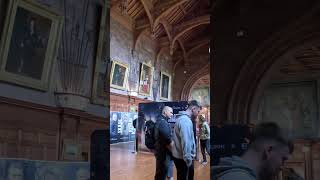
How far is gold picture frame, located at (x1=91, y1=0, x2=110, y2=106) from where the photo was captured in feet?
7.92

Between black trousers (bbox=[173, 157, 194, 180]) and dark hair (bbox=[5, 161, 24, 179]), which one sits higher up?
dark hair (bbox=[5, 161, 24, 179])

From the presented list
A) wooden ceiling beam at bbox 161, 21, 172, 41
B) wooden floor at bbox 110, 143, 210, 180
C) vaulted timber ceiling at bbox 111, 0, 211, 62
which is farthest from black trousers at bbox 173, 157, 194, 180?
wooden ceiling beam at bbox 161, 21, 172, 41

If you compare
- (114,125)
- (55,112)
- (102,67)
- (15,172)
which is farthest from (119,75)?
(15,172)

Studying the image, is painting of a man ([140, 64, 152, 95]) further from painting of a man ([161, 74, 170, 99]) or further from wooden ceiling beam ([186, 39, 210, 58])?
wooden ceiling beam ([186, 39, 210, 58])

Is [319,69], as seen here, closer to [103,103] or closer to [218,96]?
[218,96]

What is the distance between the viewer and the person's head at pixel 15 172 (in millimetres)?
1831

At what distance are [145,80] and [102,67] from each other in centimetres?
1114

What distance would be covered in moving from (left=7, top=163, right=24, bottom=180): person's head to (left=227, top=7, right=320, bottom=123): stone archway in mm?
2224

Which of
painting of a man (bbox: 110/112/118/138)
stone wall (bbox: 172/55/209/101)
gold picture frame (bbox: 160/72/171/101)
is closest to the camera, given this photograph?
painting of a man (bbox: 110/112/118/138)

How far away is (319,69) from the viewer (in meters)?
5.12

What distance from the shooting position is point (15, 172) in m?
1.87

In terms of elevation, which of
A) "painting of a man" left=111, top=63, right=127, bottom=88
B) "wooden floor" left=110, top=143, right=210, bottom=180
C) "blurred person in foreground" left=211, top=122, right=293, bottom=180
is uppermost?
"painting of a man" left=111, top=63, right=127, bottom=88

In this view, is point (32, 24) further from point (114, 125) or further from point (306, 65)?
point (114, 125)

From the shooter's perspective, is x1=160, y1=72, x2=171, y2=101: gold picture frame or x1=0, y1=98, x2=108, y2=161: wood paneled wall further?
x1=160, y1=72, x2=171, y2=101: gold picture frame
